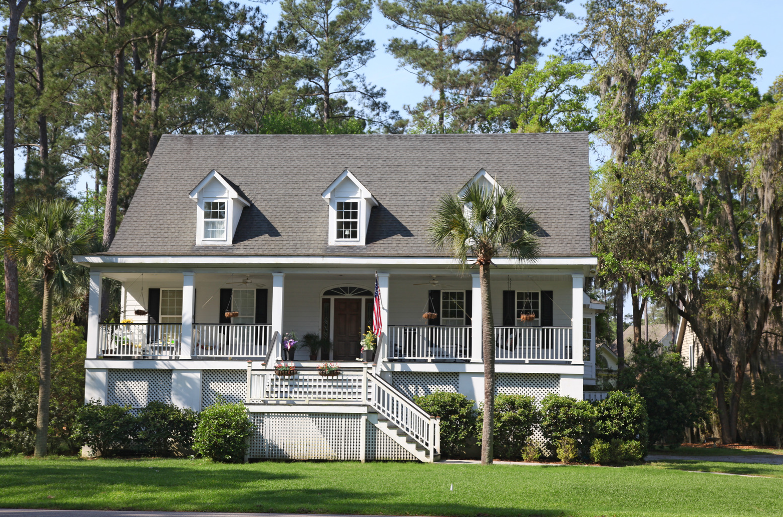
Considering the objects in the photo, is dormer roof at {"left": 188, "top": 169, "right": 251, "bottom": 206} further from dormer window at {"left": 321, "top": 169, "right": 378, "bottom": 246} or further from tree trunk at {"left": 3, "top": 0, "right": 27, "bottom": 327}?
tree trunk at {"left": 3, "top": 0, "right": 27, "bottom": 327}

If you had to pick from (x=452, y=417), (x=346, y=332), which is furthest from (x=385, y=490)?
(x=346, y=332)

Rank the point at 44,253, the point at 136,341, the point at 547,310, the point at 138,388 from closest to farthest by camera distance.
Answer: the point at 44,253
the point at 138,388
the point at 136,341
the point at 547,310

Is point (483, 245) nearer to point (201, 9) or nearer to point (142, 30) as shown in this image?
point (142, 30)

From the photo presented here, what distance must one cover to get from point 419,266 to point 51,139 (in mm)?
33229

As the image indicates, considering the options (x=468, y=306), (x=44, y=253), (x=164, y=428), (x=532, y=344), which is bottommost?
(x=164, y=428)

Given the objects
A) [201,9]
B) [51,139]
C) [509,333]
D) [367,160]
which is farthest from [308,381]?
[51,139]

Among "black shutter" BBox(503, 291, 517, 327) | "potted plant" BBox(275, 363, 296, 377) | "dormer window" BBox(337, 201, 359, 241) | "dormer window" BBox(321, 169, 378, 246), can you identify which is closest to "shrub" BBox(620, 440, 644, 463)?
"black shutter" BBox(503, 291, 517, 327)

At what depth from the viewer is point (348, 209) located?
81.7 ft

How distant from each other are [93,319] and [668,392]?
60.6ft

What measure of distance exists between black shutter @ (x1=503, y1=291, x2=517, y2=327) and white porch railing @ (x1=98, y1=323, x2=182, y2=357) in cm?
981

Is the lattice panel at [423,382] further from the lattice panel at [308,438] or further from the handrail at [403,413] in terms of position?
the lattice panel at [308,438]

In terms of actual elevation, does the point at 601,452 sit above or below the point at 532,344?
below

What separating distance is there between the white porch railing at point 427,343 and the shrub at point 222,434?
5.20m

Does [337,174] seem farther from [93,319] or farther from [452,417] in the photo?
[452,417]
